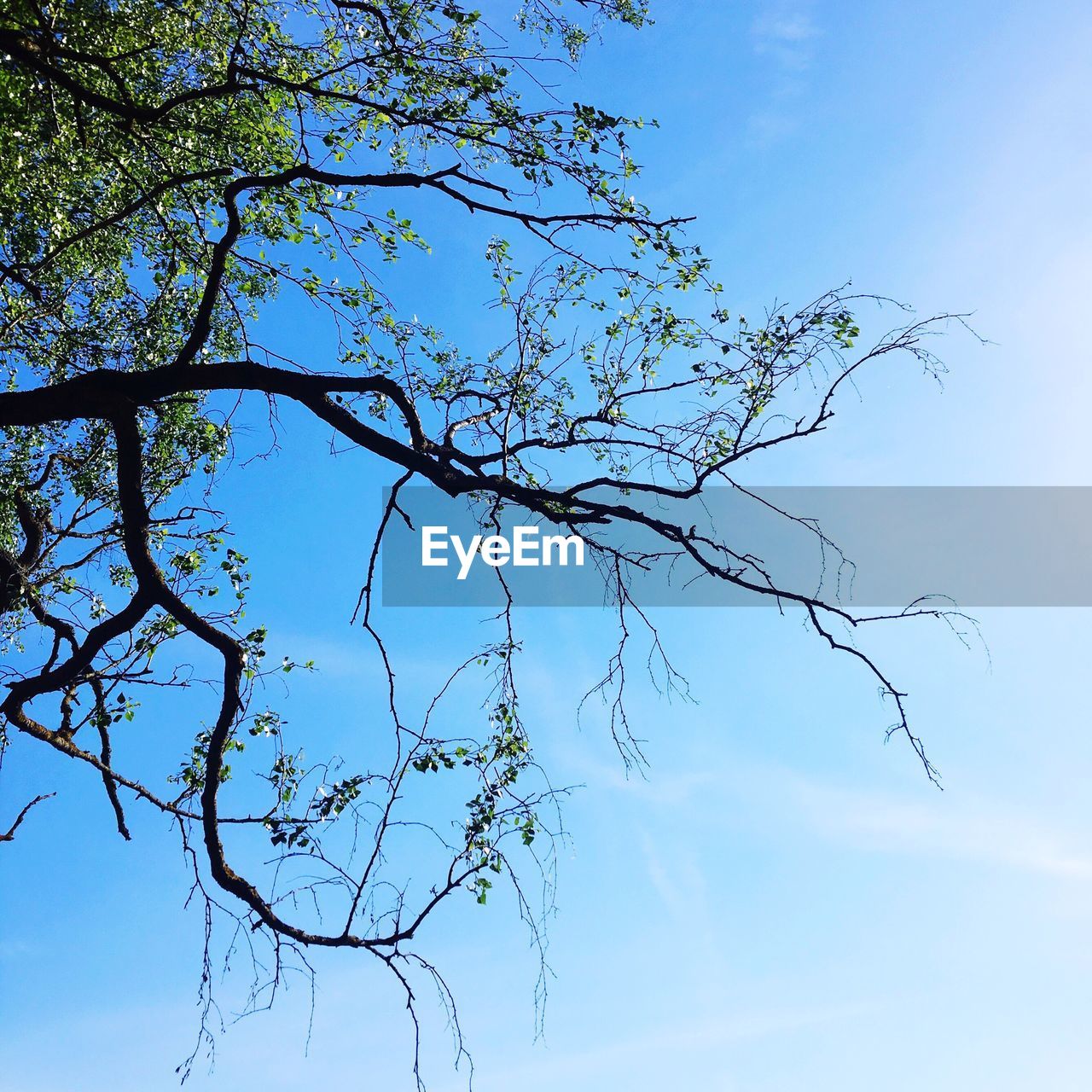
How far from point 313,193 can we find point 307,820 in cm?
488

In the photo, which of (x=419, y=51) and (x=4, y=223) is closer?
(x=419, y=51)

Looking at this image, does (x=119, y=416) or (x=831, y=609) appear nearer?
(x=831, y=609)

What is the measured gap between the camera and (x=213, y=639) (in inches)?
267

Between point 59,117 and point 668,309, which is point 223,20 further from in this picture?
point 668,309

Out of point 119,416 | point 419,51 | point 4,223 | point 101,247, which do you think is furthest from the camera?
point 101,247

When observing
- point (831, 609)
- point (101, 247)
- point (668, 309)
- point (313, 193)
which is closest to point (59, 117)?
point (101, 247)

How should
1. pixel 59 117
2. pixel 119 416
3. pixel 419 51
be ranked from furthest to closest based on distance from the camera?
pixel 59 117 < pixel 419 51 < pixel 119 416

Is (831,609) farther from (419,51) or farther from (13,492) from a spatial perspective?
(13,492)

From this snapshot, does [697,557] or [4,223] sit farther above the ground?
[4,223]

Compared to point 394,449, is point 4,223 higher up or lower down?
higher up

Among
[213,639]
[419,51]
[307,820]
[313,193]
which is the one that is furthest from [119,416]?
[419,51]

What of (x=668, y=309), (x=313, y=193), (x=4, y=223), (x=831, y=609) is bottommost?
(x=831, y=609)

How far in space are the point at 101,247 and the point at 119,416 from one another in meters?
4.01

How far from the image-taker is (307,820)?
650 cm
